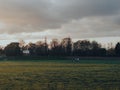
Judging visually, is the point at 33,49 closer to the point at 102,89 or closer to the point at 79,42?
the point at 79,42

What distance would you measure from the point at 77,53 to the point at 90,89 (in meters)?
128

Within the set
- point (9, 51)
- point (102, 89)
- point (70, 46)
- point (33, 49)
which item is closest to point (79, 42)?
point (70, 46)

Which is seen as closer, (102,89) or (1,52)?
(102,89)

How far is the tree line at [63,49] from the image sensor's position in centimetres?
14789

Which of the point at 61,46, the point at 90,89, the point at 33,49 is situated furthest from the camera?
the point at 33,49

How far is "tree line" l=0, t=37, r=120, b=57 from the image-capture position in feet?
485

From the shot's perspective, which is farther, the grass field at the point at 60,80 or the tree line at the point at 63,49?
the tree line at the point at 63,49

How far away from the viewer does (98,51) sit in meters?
147

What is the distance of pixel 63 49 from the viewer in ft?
527

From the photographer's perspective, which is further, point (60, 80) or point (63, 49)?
point (63, 49)

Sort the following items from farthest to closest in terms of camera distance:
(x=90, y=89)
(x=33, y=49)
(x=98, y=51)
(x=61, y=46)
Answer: (x=33, y=49) → (x=61, y=46) → (x=98, y=51) → (x=90, y=89)

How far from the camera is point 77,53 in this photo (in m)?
150

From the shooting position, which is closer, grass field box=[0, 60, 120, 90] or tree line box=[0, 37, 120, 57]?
grass field box=[0, 60, 120, 90]

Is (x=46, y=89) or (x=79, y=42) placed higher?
(x=79, y=42)
